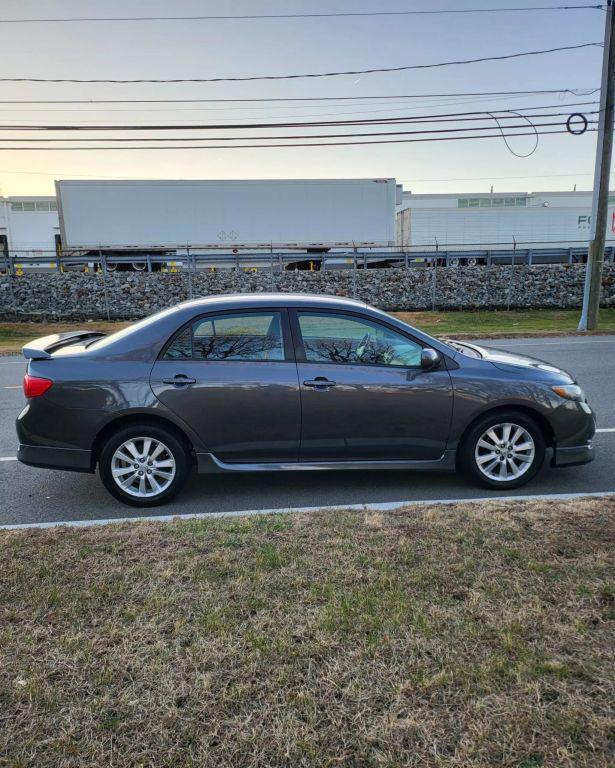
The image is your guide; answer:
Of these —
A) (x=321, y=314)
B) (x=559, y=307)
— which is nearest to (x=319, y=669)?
(x=321, y=314)

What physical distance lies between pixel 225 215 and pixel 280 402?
74.6 feet

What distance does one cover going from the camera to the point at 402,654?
2.49 metres

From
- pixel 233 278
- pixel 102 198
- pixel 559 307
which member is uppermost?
pixel 102 198

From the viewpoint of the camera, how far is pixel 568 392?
4.85 metres

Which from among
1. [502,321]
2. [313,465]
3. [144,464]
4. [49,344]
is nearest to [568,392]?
[313,465]

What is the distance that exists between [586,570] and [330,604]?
1396 millimetres

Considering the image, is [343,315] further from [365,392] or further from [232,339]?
[232,339]

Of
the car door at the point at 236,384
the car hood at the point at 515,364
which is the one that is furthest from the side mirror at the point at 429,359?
the car door at the point at 236,384

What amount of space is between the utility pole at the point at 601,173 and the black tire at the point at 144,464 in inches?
575

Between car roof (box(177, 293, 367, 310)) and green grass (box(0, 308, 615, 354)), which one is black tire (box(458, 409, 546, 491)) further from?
green grass (box(0, 308, 615, 354))

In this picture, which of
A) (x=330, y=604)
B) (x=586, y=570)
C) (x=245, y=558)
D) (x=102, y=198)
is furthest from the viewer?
(x=102, y=198)

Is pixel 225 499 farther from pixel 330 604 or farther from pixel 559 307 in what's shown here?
pixel 559 307

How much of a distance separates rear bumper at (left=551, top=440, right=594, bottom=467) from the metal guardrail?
16.2 meters

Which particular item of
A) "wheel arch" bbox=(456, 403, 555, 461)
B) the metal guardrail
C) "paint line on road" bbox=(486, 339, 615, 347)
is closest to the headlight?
"wheel arch" bbox=(456, 403, 555, 461)
